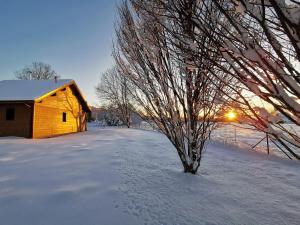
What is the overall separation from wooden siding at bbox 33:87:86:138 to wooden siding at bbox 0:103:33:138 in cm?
41

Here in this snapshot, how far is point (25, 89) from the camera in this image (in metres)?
15.2

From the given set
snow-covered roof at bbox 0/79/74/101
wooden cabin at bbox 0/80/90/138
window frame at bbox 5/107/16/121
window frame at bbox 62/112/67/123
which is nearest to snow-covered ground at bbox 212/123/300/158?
wooden cabin at bbox 0/80/90/138

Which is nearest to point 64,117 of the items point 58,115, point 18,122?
point 58,115

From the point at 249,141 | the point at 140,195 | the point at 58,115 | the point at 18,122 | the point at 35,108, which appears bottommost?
the point at 249,141

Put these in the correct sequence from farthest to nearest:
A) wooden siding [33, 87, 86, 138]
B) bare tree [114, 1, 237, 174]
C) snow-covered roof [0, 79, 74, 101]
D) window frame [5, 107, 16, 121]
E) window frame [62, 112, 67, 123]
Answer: window frame [62, 112, 67, 123] < wooden siding [33, 87, 86, 138] < window frame [5, 107, 16, 121] < snow-covered roof [0, 79, 74, 101] < bare tree [114, 1, 237, 174]

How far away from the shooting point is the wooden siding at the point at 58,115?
47.0 ft

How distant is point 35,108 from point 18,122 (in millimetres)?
1432

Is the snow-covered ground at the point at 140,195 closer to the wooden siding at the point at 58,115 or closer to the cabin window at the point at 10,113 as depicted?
the wooden siding at the point at 58,115

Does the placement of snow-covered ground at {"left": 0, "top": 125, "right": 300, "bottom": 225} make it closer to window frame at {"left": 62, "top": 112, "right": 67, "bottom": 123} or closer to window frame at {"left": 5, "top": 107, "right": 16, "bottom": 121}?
window frame at {"left": 5, "top": 107, "right": 16, "bottom": 121}

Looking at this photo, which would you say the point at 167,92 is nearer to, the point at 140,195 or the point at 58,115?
the point at 140,195

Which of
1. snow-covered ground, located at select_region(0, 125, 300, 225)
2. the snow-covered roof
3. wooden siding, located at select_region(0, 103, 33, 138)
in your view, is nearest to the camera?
snow-covered ground, located at select_region(0, 125, 300, 225)

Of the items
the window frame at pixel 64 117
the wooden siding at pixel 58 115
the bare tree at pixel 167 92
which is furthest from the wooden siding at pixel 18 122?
the bare tree at pixel 167 92

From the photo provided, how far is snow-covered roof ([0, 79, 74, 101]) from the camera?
1352cm

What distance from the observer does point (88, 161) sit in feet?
22.7
